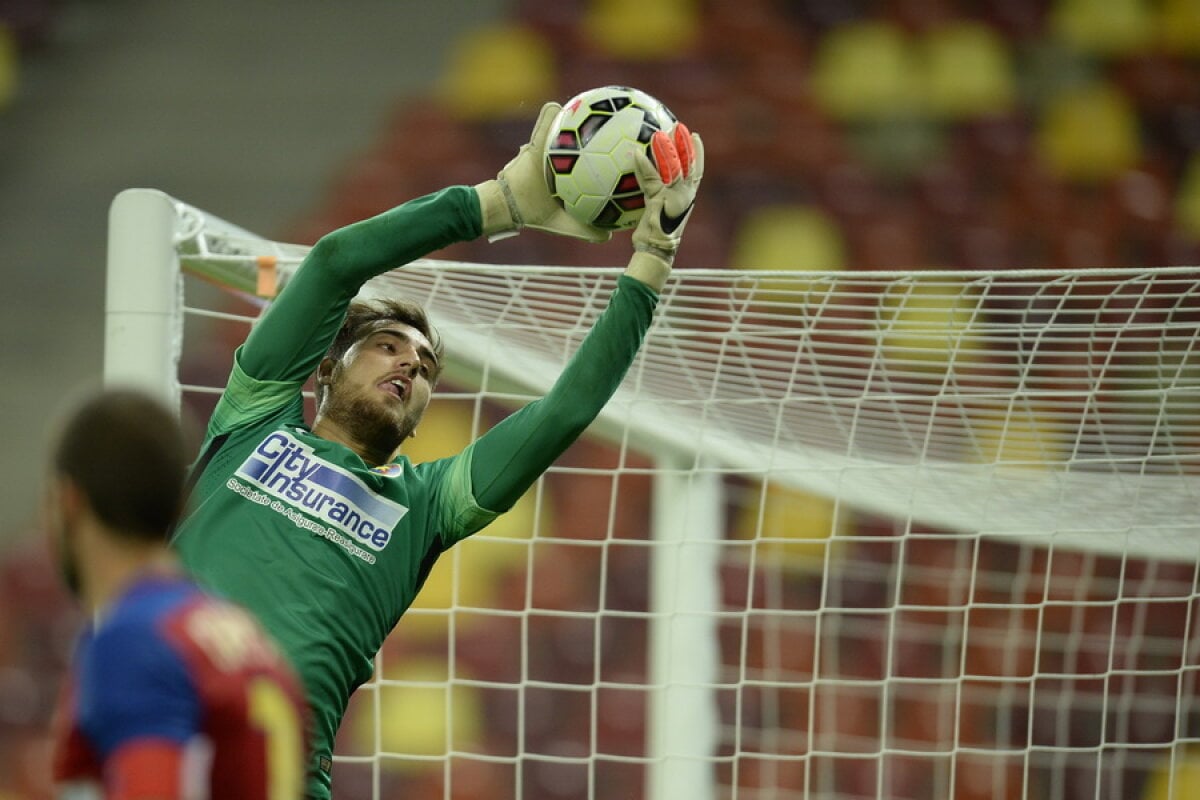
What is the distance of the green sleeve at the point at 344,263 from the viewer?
2154mm

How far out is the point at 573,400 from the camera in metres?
2.22

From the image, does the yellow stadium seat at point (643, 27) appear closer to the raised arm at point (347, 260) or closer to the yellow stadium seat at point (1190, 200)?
the yellow stadium seat at point (1190, 200)

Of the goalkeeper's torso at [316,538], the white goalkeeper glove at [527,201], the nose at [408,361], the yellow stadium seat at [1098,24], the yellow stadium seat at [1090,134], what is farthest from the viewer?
the yellow stadium seat at [1098,24]

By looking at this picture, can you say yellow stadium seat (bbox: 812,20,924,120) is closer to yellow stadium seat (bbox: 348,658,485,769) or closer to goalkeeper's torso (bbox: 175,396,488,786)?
yellow stadium seat (bbox: 348,658,485,769)

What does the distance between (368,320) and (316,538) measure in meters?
0.41

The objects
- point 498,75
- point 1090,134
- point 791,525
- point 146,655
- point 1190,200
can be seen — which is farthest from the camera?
point 498,75

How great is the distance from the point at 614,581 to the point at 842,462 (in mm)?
2116

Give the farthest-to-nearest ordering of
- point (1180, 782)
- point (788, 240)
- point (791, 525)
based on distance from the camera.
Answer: point (788, 240)
point (791, 525)
point (1180, 782)

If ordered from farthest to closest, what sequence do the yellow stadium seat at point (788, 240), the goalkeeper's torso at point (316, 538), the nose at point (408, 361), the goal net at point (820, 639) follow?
the yellow stadium seat at point (788, 240), the goal net at point (820, 639), the nose at point (408, 361), the goalkeeper's torso at point (316, 538)

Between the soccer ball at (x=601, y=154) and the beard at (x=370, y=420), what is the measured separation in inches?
17.5

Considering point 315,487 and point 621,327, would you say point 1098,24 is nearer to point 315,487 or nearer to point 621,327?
point 621,327

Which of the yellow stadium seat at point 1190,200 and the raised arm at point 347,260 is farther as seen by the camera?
the yellow stadium seat at point 1190,200

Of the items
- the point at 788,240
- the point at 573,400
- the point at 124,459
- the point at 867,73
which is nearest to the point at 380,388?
the point at 573,400

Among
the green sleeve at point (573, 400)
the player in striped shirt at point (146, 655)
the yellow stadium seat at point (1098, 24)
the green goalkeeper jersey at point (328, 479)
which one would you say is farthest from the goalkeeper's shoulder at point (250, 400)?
the yellow stadium seat at point (1098, 24)
